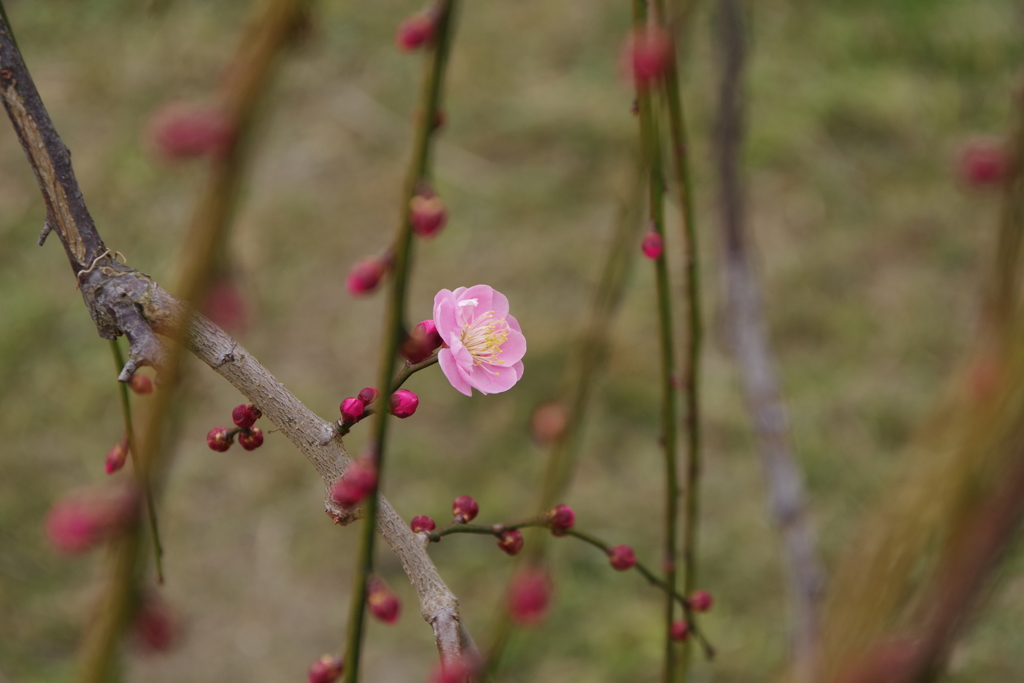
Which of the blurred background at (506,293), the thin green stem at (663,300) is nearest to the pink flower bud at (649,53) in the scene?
the thin green stem at (663,300)

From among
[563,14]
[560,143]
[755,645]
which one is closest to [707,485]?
[755,645]

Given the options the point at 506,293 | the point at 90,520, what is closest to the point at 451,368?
the point at 90,520

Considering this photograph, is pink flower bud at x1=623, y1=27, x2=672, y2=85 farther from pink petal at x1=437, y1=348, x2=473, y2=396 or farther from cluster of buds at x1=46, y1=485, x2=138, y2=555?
cluster of buds at x1=46, y1=485, x2=138, y2=555

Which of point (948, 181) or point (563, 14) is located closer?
point (948, 181)

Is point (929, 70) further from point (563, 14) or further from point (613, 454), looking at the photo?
point (613, 454)

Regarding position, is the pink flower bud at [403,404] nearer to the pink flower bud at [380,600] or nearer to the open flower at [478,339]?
the open flower at [478,339]
